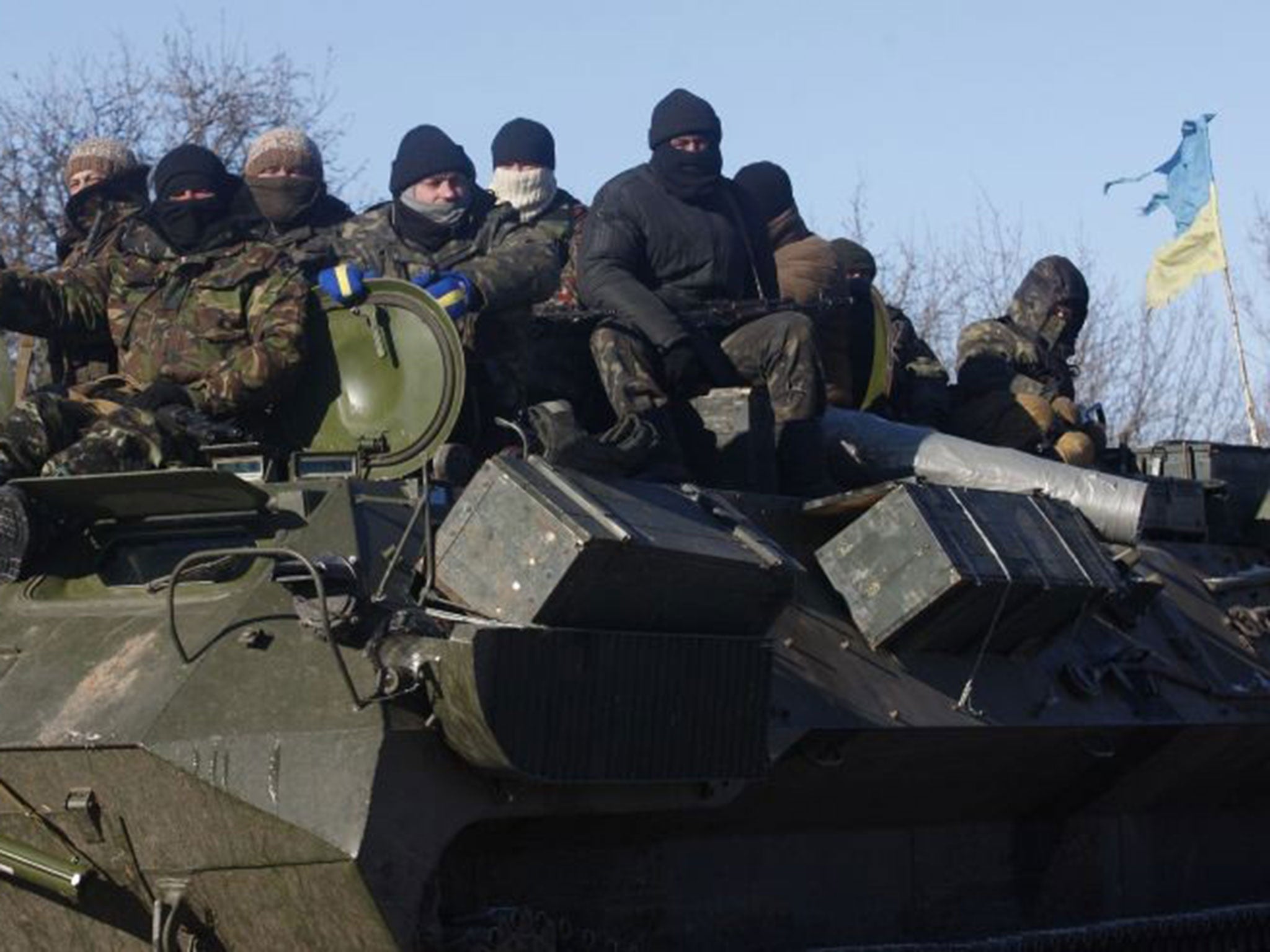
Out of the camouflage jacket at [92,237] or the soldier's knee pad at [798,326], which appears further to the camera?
the camouflage jacket at [92,237]

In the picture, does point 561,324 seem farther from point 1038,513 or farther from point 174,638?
point 174,638

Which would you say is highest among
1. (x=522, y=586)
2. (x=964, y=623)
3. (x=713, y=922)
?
(x=522, y=586)

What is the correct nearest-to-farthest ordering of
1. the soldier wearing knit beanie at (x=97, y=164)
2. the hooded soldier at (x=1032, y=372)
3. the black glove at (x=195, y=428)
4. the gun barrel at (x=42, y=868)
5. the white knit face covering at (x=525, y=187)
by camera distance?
1. the gun barrel at (x=42, y=868)
2. the black glove at (x=195, y=428)
3. the soldier wearing knit beanie at (x=97, y=164)
4. the hooded soldier at (x=1032, y=372)
5. the white knit face covering at (x=525, y=187)

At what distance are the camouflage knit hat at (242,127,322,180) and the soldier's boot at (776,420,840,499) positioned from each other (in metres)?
2.48

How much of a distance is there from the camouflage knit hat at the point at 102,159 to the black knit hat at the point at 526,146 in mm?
2059

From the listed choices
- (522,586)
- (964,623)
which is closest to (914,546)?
(964,623)

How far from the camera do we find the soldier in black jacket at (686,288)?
11.2 metres

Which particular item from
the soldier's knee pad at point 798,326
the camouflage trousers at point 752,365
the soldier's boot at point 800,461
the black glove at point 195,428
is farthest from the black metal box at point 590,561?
the soldier's knee pad at point 798,326

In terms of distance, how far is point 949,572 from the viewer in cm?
959

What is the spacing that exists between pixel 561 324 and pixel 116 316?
1.86 meters

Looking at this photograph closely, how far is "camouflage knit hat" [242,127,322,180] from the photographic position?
1202 cm

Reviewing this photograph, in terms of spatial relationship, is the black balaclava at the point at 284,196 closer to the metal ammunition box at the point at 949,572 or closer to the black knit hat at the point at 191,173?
the black knit hat at the point at 191,173

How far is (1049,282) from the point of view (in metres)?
14.7

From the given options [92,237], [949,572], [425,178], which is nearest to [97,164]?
[92,237]
